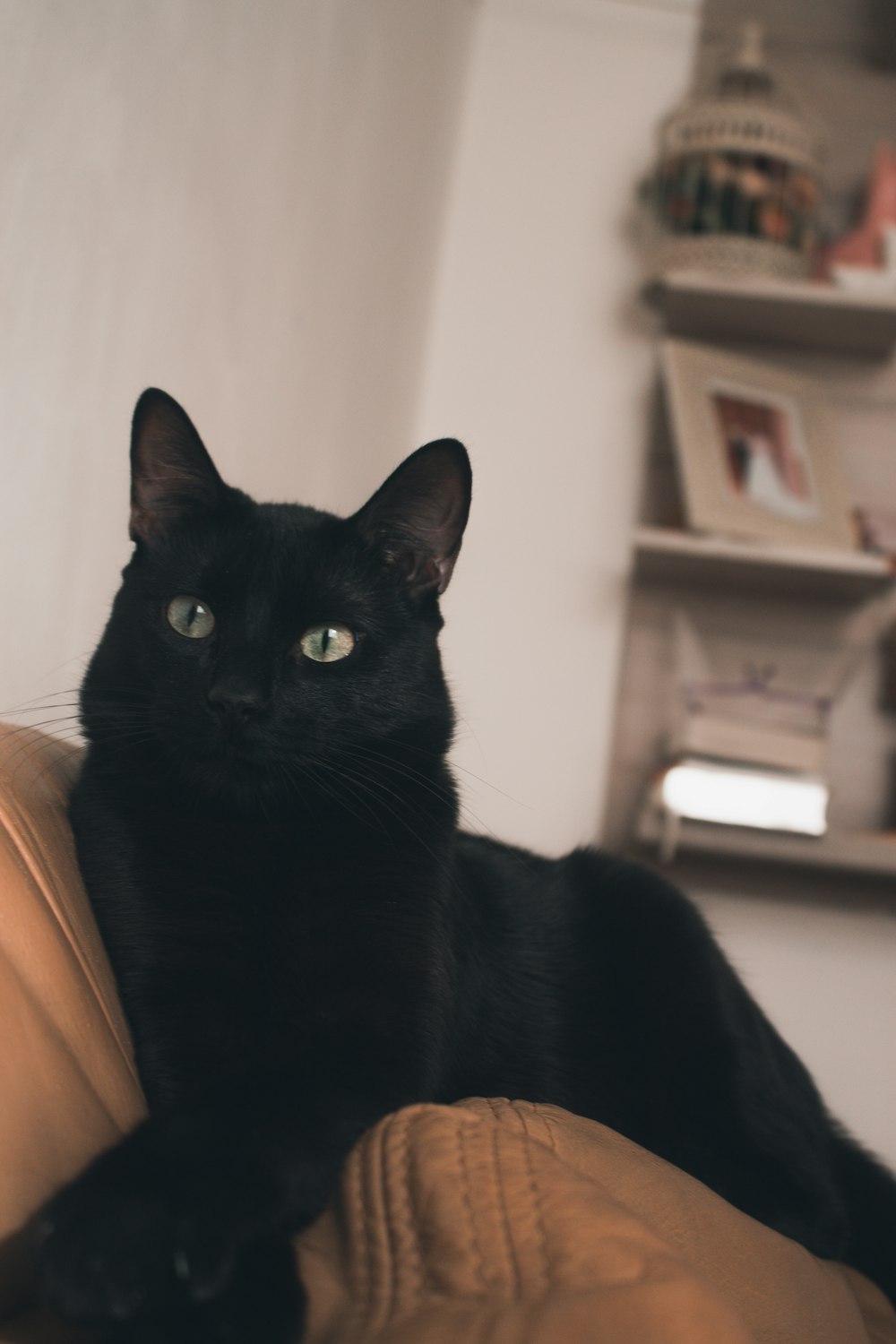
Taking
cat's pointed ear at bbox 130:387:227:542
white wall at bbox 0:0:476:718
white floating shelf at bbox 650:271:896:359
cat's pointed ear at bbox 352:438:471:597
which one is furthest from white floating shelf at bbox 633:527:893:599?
cat's pointed ear at bbox 130:387:227:542

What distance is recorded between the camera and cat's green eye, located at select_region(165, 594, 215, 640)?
0.82 m

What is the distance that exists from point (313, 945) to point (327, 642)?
0.77 feet

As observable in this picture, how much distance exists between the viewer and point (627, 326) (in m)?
2.28

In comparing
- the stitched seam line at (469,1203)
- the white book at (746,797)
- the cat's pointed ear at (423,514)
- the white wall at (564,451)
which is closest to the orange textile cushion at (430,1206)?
the stitched seam line at (469,1203)

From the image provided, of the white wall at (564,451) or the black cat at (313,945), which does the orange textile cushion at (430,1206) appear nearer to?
the black cat at (313,945)

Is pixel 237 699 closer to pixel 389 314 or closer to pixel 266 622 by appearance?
pixel 266 622

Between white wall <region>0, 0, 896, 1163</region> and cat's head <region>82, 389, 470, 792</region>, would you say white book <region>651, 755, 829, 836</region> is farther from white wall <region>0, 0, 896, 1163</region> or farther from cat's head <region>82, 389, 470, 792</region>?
cat's head <region>82, 389, 470, 792</region>

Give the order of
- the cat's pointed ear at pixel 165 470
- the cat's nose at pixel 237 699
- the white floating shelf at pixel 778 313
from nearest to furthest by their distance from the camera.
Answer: the cat's nose at pixel 237 699 < the cat's pointed ear at pixel 165 470 < the white floating shelf at pixel 778 313

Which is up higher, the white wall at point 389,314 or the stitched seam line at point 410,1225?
the white wall at point 389,314

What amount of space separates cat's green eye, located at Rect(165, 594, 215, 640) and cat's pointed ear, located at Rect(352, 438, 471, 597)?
0.15 metres

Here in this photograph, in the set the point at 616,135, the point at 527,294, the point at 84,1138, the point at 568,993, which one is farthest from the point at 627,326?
the point at 84,1138

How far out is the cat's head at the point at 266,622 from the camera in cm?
78

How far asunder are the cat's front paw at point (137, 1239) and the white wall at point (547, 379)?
5.24 ft

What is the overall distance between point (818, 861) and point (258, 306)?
131 centimetres
